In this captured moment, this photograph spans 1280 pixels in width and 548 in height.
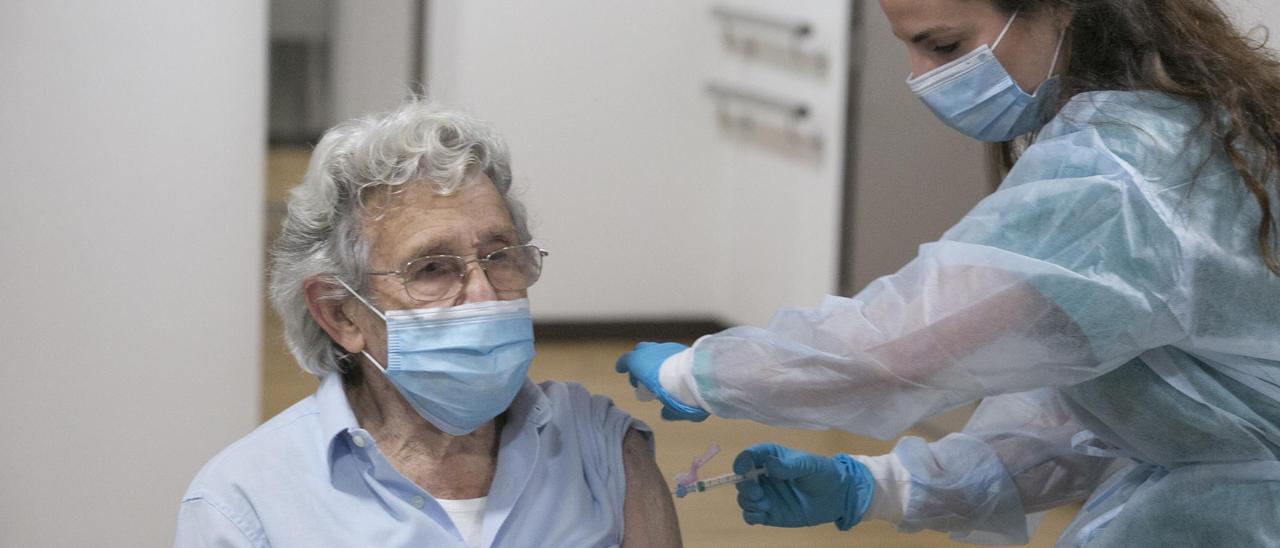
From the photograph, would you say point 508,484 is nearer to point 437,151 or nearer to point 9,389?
point 437,151

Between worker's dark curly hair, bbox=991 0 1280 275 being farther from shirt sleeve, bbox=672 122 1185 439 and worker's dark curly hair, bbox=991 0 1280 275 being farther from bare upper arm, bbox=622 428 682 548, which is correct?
bare upper arm, bbox=622 428 682 548

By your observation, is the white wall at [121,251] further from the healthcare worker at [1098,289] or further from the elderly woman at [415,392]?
the healthcare worker at [1098,289]

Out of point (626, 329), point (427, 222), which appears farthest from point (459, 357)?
point (626, 329)

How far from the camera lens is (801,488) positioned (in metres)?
2.05

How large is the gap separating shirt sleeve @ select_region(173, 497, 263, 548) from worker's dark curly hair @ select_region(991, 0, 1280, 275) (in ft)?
3.55

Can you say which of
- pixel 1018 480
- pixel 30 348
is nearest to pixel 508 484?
pixel 1018 480

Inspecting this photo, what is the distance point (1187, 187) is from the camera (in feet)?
5.22

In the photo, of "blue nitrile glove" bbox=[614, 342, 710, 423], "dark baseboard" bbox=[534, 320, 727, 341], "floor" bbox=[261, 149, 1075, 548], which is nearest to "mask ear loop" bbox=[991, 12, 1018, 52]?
"blue nitrile glove" bbox=[614, 342, 710, 423]

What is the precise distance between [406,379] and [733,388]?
0.41 m

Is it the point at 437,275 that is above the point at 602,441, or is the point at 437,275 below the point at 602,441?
above

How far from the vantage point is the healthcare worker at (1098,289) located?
5.20 feet

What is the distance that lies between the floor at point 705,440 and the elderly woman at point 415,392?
174cm

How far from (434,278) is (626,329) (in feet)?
12.7

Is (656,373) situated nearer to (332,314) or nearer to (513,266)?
(513,266)
